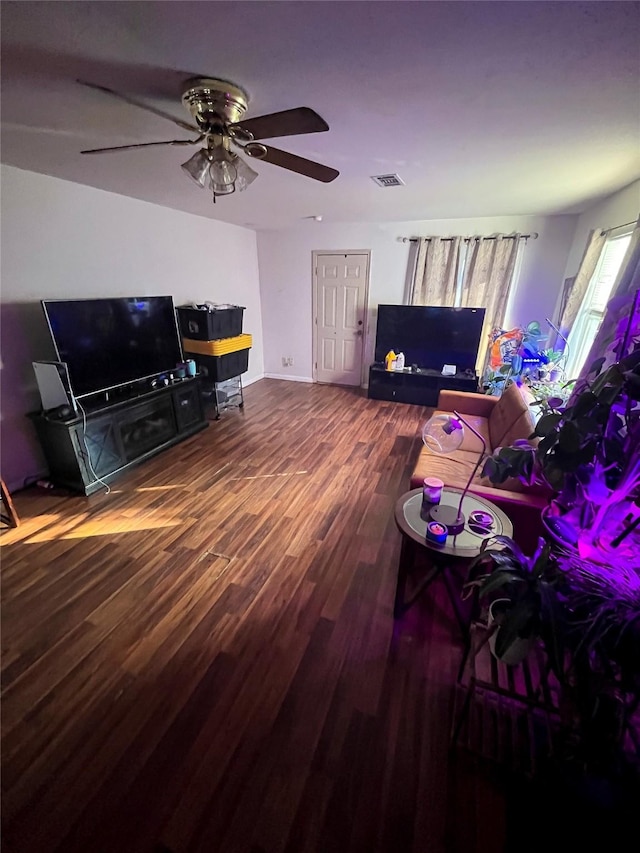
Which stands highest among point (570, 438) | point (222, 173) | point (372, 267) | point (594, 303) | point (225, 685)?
point (222, 173)

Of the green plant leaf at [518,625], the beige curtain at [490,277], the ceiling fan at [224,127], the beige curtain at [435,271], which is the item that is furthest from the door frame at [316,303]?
the green plant leaf at [518,625]

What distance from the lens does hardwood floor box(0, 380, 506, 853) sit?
1107mm

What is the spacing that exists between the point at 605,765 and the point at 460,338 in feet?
13.8

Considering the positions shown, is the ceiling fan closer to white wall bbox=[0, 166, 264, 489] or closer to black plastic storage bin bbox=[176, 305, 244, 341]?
white wall bbox=[0, 166, 264, 489]

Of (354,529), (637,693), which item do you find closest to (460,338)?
(354,529)

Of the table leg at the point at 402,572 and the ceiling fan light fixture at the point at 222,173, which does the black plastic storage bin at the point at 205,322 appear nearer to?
the ceiling fan light fixture at the point at 222,173

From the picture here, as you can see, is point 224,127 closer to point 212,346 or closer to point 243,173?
point 243,173

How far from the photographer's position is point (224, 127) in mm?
1412

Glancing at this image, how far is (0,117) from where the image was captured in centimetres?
162

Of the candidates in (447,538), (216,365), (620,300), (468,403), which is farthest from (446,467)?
(216,365)

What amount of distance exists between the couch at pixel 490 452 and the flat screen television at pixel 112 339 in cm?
263

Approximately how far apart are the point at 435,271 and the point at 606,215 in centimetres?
178

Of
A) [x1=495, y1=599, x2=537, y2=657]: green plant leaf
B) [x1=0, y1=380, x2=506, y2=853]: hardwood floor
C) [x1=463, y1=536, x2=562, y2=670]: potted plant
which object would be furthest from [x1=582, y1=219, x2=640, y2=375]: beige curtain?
[x1=0, y1=380, x2=506, y2=853]: hardwood floor

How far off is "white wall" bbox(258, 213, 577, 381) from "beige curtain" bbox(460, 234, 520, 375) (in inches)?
5.9
